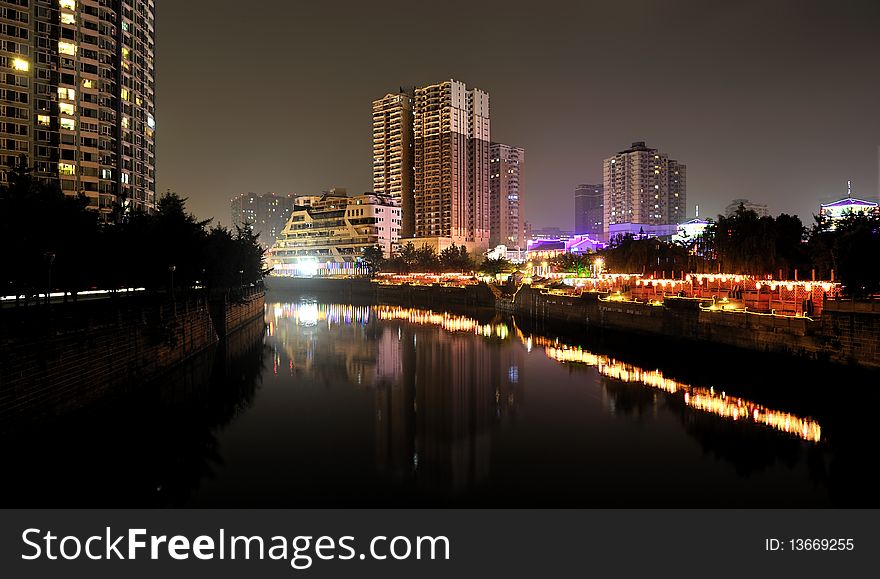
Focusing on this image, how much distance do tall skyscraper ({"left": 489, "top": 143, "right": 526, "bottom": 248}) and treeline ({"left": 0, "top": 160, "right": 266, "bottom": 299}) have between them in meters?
147

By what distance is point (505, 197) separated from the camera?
19262 centimetres

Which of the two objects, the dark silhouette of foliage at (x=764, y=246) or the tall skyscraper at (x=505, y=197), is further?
the tall skyscraper at (x=505, y=197)

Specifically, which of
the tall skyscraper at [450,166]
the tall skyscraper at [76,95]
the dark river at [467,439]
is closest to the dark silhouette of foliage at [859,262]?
the dark river at [467,439]

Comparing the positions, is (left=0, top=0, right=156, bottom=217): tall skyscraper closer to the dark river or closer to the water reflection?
the water reflection

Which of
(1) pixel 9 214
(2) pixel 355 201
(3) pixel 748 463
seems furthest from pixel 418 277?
(3) pixel 748 463

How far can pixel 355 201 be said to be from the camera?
464 ft

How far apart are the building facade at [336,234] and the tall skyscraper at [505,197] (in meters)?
47.8

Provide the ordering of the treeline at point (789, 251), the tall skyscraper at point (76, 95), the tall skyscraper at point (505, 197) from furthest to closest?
1. the tall skyscraper at point (505, 197)
2. the tall skyscraper at point (76, 95)
3. the treeline at point (789, 251)

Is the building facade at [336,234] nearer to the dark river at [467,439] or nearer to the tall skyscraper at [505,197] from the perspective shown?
the tall skyscraper at [505,197]

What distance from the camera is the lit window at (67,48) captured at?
61.7m

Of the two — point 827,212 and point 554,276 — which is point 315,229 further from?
point 827,212

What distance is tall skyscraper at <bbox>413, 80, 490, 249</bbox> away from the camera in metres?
150

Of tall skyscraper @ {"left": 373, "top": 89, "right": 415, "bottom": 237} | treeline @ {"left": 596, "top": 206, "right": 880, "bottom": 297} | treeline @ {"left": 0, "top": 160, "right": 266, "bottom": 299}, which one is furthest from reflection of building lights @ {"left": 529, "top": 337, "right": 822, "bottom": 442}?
tall skyscraper @ {"left": 373, "top": 89, "right": 415, "bottom": 237}
